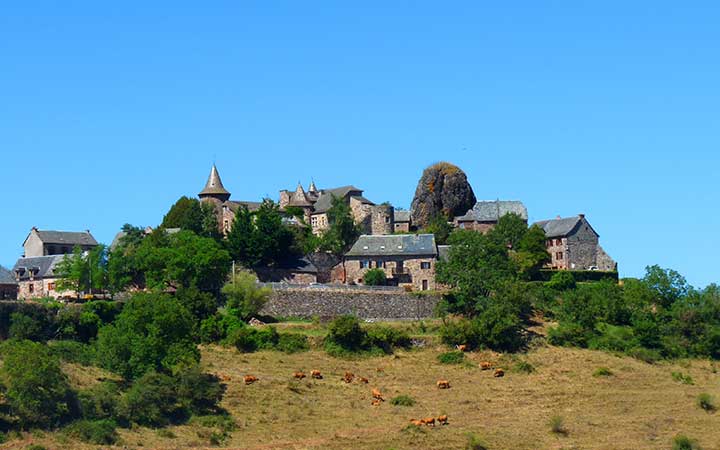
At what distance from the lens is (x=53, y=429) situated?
64750 mm

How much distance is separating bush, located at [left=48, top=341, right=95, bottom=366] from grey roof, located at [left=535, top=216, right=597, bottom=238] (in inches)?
1768

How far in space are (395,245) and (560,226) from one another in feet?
55.8

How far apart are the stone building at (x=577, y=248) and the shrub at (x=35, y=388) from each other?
5126 cm

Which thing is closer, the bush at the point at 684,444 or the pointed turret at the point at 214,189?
the bush at the point at 684,444

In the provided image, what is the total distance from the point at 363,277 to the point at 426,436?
3198 cm

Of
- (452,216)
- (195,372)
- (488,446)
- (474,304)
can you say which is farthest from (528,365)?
(452,216)

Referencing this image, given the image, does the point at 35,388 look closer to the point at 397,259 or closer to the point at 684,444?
the point at 684,444

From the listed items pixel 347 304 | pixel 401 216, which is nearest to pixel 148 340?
pixel 347 304

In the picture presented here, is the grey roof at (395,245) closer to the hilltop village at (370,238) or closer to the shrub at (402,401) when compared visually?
the hilltop village at (370,238)

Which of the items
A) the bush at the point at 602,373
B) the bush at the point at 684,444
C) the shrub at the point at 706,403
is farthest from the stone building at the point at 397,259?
the bush at the point at 684,444

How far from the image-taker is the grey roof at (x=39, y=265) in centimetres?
9919

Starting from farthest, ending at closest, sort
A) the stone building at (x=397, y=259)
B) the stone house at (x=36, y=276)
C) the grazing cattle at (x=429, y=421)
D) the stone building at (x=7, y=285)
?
the stone building at (x=397, y=259) → the stone house at (x=36, y=276) → the stone building at (x=7, y=285) → the grazing cattle at (x=429, y=421)

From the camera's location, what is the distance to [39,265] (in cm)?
10044

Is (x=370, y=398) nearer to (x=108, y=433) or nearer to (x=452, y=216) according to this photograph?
(x=108, y=433)
